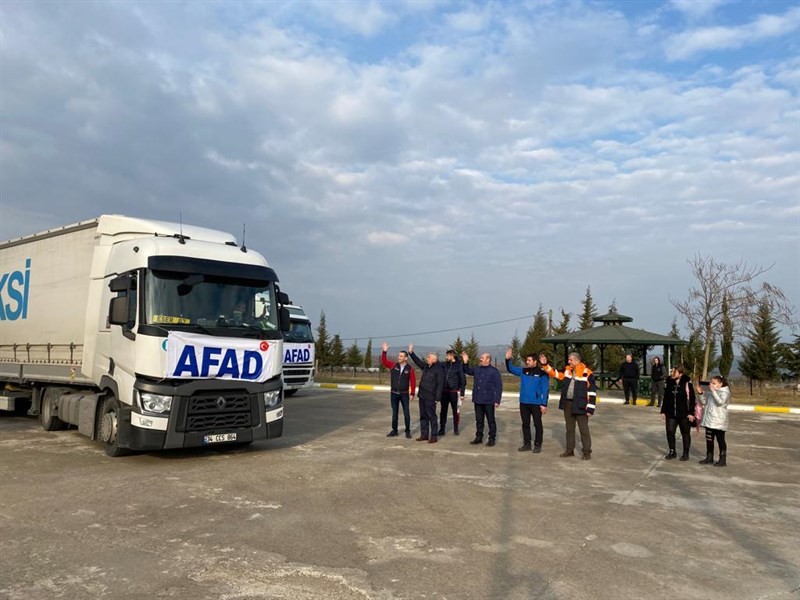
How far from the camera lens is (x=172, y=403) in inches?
327

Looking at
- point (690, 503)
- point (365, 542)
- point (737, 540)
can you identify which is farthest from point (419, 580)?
point (690, 503)

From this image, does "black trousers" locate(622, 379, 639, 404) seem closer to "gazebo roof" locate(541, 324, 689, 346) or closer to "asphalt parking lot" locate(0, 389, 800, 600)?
"gazebo roof" locate(541, 324, 689, 346)

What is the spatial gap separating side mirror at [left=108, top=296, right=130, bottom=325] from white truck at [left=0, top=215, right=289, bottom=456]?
2cm

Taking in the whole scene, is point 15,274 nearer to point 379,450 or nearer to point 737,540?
point 379,450

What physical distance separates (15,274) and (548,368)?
1104 cm

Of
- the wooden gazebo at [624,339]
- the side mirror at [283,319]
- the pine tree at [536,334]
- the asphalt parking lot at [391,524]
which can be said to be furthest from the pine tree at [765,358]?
the side mirror at [283,319]

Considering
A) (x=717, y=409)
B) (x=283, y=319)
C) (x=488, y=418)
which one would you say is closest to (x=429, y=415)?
(x=488, y=418)

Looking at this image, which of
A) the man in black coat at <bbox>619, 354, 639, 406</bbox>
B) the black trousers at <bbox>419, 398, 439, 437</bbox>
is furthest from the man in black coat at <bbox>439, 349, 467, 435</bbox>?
the man in black coat at <bbox>619, 354, 639, 406</bbox>

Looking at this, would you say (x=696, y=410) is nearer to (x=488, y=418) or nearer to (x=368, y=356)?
(x=488, y=418)

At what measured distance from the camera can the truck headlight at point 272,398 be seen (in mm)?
9180

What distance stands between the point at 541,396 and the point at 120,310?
672 cm

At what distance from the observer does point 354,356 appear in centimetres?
5541

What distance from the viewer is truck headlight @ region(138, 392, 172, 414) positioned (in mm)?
8242

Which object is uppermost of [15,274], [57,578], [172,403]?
[15,274]
